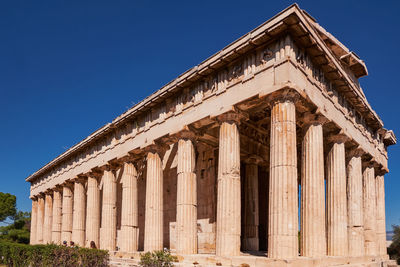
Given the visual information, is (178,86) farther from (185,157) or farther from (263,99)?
(263,99)

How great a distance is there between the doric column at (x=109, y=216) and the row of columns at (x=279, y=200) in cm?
6

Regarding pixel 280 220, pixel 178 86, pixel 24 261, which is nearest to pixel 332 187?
pixel 280 220

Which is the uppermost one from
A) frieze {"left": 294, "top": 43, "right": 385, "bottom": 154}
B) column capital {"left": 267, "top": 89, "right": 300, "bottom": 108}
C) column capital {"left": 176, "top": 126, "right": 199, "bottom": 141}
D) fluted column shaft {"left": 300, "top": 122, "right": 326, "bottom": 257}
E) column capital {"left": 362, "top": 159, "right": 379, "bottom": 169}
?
frieze {"left": 294, "top": 43, "right": 385, "bottom": 154}

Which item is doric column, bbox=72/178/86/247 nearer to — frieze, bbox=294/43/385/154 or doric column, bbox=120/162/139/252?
doric column, bbox=120/162/139/252

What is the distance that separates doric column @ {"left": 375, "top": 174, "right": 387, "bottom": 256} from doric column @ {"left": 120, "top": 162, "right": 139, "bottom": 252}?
14.7 metres

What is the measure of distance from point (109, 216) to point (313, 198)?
555 inches

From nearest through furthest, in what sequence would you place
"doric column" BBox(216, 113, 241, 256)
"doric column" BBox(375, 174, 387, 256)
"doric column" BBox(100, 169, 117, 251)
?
"doric column" BBox(216, 113, 241, 256) → "doric column" BBox(375, 174, 387, 256) → "doric column" BBox(100, 169, 117, 251)

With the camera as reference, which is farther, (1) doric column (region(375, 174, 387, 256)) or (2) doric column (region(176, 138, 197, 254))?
(1) doric column (region(375, 174, 387, 256))

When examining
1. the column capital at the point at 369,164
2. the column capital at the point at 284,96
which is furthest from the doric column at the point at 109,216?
the column capital at the point at 369,164

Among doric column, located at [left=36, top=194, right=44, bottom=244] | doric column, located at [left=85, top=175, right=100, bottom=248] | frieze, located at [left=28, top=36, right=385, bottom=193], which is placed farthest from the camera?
doric column, located at [left=36, top=194, right=44, bottom=244]

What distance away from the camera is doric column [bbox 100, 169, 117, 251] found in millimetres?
23533

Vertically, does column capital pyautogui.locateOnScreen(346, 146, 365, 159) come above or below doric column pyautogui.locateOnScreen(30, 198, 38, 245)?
Result: above

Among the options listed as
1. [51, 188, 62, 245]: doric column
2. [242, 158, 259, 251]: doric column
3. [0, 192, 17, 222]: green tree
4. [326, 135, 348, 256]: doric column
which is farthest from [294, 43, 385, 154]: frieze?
[0, 192, 17, 222]: green tree

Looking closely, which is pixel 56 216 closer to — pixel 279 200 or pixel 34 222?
pixel 34 222
